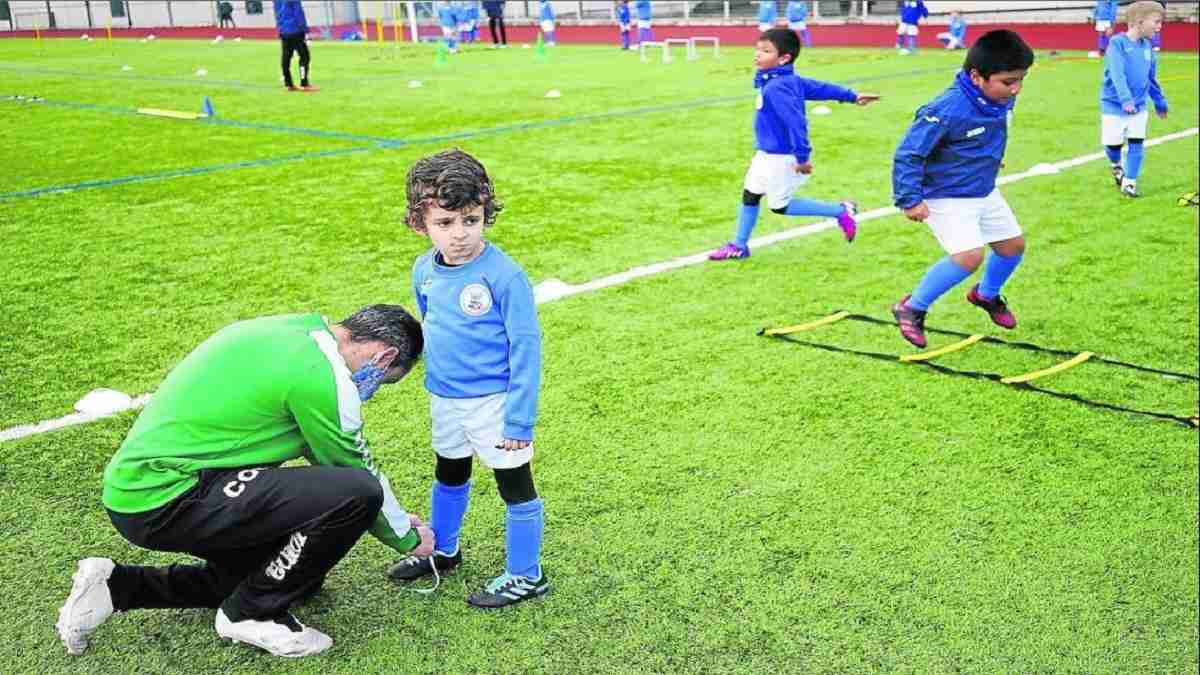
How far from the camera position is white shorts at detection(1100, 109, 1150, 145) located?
9.37 meters

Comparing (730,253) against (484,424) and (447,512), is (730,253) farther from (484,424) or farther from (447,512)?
(484,424)

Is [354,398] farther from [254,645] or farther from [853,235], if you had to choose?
[853,235]

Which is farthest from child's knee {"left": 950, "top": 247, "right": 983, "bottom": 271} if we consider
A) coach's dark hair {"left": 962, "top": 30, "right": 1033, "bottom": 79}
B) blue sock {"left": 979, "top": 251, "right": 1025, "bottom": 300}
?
coach's dark hair {"left": 962, "top": 30, "right": 1033, "bottom": 79}

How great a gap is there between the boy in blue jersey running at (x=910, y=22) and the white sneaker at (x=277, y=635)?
21.5 metres

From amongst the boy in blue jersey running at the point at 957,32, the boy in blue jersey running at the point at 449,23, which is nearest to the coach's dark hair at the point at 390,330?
the boy in blue jersey running at the point at 957,32

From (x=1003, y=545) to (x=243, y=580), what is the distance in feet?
8.02

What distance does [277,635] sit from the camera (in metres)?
3.10

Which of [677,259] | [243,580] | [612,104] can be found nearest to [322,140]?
[612,104]

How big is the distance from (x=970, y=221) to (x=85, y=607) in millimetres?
4379

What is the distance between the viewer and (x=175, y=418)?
2.92 metres

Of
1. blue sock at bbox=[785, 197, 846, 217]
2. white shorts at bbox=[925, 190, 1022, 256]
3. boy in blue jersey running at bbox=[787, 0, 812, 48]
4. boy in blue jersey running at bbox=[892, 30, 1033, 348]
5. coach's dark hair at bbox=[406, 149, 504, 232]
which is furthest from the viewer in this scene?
boy in blue jersey running at bbox=[787, 0, 812, 48]

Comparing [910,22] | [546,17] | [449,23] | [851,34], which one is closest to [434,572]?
[910,22]

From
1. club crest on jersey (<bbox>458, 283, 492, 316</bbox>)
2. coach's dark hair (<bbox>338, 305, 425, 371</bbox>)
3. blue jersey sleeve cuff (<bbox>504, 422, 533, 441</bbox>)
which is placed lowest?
blue jersey sleeve cuff (<bbox>504, 422, 533, 441</bbox>)

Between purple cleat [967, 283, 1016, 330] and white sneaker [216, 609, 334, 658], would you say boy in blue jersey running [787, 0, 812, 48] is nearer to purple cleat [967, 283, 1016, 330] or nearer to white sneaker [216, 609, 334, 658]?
purple cleat [967, 283, 1016, 330]
